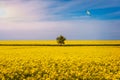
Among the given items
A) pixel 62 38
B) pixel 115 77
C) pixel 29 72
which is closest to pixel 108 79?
pixel 115 77

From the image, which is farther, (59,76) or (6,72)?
(6,72)

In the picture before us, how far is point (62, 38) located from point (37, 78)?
75.5 meters

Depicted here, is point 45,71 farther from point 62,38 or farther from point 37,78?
point 62,38

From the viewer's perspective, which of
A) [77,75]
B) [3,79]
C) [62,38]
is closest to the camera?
[3,79]

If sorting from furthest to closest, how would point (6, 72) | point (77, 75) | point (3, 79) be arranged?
point (6, 72)
point (77, 75)
point (3, 79)

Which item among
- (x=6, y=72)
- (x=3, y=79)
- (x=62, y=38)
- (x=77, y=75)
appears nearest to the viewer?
(x=3, y=79)

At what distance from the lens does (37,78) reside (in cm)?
1328

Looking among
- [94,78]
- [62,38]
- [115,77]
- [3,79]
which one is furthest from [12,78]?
[62,38]

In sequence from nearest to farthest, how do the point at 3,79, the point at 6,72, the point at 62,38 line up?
1. the point at 3,79
2. the point at 6,72
3. the point at 62,38

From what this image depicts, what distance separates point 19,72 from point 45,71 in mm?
1592

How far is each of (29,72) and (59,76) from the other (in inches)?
106

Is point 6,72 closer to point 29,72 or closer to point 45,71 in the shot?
point 29,72

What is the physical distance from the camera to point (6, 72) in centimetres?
1500

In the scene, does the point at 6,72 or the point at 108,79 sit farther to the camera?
the point at 6,72
